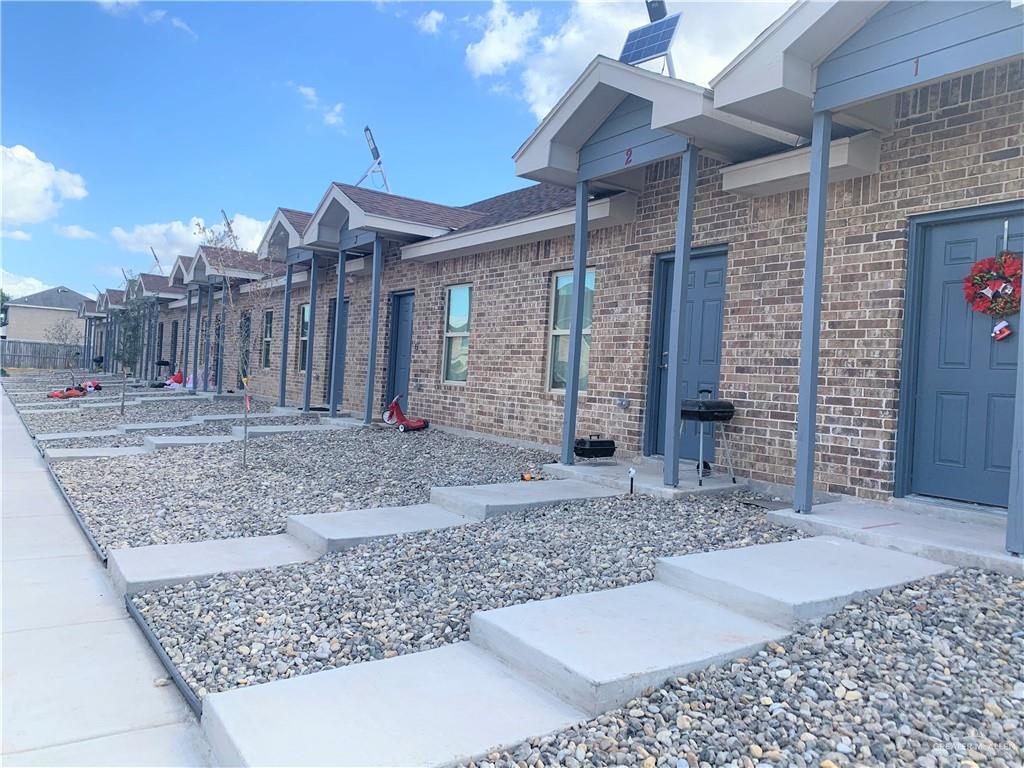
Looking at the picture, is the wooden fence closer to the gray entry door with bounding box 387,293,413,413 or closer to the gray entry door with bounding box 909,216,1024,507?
the gray entry door with bounding box 387,293,413,413

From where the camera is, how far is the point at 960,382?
543 cm

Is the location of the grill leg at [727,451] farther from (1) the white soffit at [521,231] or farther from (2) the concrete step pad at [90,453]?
(2) the concrete step pad at [90,453]

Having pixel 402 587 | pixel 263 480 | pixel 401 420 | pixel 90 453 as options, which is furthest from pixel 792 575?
pixel 90 453

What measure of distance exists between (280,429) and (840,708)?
32.7 ft

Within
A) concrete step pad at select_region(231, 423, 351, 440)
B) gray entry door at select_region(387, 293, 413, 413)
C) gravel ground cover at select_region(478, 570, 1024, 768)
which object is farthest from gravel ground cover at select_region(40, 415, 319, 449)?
gravel ground cover at select_region(478, 570, 1024, 768)

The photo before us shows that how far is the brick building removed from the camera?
16.9 ft

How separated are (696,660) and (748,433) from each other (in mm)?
4277

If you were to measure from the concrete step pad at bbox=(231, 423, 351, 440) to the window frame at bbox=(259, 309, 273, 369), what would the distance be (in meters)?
6.94

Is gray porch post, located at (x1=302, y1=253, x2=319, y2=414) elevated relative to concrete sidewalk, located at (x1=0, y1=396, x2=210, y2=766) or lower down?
elevated

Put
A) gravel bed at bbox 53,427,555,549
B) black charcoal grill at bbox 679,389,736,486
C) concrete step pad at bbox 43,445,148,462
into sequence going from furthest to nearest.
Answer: concrete step pad at bbox 43,445,148,462, black charcoal grill at bbox 679,389,736,486, gravel bed at bbox 53,427,555,549

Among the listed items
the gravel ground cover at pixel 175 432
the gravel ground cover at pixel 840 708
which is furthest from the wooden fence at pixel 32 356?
the gravel ground cover at pixel 840 708

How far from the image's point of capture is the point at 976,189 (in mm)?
5324

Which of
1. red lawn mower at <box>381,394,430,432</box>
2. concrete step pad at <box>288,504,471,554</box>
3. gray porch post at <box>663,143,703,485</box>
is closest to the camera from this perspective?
concrete step pad at <box>288,504,471,554</box>

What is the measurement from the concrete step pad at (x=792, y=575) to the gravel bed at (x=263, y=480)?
10.3 ft
